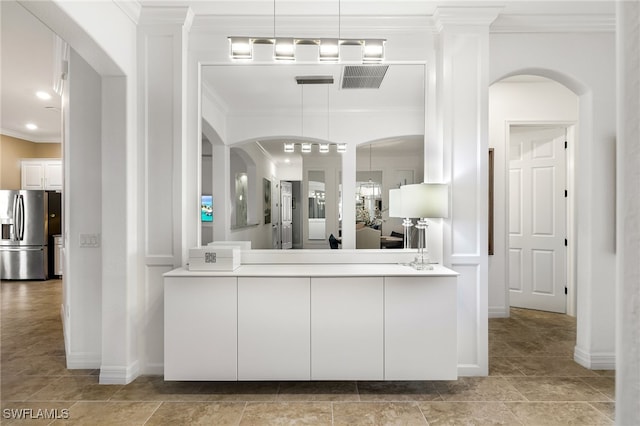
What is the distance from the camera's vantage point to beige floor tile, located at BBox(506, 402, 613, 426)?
2.26 meters

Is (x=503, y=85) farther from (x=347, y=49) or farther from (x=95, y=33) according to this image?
(x=95, y=33)

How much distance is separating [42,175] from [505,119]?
855cm

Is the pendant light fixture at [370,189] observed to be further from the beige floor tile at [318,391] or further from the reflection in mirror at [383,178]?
the beige floor tile at [318,391]

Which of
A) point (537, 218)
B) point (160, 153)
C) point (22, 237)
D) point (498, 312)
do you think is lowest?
point (498, 312)

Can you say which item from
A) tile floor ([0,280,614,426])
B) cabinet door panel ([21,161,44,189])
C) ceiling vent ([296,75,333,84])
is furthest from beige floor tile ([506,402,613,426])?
Result: cabinet door panel ([21,161,44,189])

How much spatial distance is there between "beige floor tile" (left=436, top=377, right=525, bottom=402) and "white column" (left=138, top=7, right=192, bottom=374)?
2.26m

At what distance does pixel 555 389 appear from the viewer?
105 inches

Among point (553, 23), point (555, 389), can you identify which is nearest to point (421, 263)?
point (555, 389)

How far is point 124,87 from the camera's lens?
2.81m

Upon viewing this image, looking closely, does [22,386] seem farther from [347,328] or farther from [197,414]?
[347,328]

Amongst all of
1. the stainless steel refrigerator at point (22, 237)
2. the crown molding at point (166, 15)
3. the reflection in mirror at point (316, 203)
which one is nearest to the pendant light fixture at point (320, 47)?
the crown molding at point (166, 15)

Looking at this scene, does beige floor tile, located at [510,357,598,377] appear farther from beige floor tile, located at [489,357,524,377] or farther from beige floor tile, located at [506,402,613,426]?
beige floor tile, located at [506,402,613,426]

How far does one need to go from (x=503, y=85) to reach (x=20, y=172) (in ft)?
29.3

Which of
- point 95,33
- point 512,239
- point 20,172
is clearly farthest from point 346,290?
point 20,172
